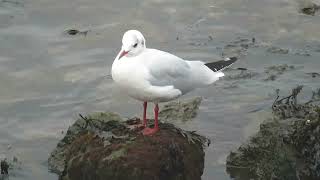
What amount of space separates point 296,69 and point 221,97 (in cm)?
139

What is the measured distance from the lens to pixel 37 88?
10.3m

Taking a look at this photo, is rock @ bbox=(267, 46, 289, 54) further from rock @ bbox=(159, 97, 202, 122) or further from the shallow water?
rock @ bbox=(159, 97, 202, 122)

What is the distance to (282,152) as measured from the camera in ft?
24.8

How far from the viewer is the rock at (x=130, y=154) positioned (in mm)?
6969

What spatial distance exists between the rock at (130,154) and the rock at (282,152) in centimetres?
55

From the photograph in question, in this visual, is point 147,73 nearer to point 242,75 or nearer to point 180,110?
point 180,110

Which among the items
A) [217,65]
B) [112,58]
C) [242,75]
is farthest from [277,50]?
[217,65]

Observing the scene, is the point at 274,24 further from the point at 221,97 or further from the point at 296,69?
the point at 221,97

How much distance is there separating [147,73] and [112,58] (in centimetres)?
387

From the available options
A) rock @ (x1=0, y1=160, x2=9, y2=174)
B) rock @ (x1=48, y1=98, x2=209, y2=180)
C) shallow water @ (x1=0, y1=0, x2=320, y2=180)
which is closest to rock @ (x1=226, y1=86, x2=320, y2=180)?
shallow water @ (x1=0, y1=0, x2=320, y2=180)

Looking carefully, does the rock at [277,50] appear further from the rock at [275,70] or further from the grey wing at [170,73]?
the grey wing at [170,73]

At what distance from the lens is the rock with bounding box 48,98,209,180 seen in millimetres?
6969

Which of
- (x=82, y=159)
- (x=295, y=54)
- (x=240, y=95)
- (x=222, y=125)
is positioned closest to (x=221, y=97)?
(x=240, y=95)

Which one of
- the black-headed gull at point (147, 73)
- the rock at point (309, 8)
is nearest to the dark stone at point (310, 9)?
the rock at point (309, 8)
